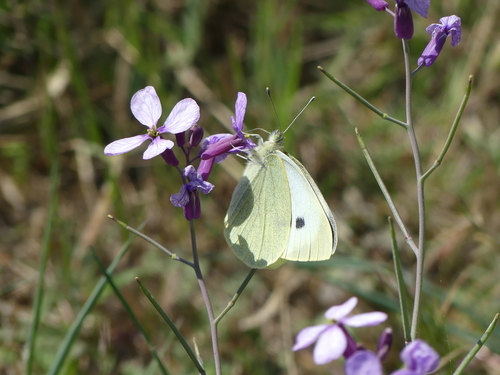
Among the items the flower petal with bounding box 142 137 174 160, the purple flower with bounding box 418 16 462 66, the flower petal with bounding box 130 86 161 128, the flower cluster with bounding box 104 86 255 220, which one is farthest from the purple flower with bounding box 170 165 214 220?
the purple flower with bounding box 418 16 462 66

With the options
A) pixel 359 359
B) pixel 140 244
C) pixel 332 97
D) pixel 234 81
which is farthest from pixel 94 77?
pixel 359 359

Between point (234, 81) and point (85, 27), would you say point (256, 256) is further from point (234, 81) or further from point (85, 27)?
point (85, 27)

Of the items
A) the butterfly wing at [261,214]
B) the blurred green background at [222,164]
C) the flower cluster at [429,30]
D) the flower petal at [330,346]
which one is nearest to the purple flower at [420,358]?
the flower petal at [330,346]

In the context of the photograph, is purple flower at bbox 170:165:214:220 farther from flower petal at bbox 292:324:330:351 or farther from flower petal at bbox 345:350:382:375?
flower petal at bbox 345:350:382:375

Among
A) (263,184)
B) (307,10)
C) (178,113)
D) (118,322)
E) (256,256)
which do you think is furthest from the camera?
(307,10)

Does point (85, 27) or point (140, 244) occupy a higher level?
point (85, 27)

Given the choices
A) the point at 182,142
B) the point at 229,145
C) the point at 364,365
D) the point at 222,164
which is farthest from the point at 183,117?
the point at 222,164

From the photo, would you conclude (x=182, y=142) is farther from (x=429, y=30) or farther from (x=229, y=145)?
(x=429, y=30)
